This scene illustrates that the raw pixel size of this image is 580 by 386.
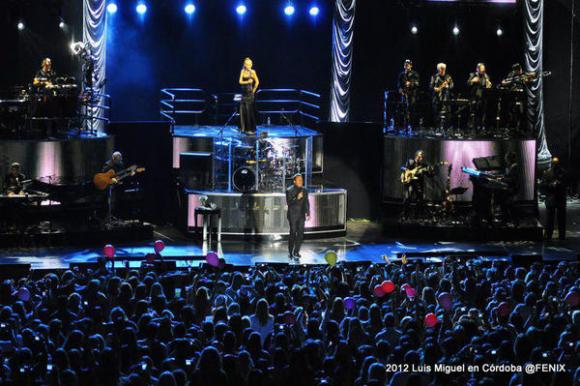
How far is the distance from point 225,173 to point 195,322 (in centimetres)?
1066

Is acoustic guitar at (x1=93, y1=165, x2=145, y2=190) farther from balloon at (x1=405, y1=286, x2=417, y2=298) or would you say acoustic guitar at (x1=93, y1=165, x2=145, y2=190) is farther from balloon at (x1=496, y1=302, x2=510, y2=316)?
balloon at (x1=496, y1=302, x2=510, y2=316)

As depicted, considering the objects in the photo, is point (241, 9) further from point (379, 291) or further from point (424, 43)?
point (379, 291)

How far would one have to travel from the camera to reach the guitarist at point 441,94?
26.2 meters

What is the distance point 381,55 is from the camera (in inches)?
1171

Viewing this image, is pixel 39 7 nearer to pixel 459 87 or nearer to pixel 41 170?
pixel 41 170

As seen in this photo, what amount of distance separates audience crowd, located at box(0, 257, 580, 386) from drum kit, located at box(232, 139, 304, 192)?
6590 millimetres

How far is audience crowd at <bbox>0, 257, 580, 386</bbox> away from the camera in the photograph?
441 inches

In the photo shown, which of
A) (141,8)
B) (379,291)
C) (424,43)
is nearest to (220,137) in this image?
(141,8)

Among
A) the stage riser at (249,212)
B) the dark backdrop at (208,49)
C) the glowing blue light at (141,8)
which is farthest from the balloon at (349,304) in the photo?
the glowing blue light at (141,8)

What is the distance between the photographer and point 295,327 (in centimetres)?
1327

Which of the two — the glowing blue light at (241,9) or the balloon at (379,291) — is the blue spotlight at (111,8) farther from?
the balloon at (379,291)

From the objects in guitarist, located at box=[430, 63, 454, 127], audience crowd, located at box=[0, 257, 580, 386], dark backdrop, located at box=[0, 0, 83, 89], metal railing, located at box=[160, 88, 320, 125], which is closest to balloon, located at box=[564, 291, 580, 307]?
audience crowd, located at box=[0, 257, 580, 386]

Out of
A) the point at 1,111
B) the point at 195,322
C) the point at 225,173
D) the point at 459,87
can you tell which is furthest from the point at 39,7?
the point at 195,322

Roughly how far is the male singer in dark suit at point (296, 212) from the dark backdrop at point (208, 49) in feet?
26.7
